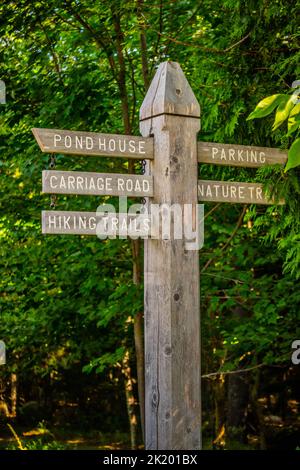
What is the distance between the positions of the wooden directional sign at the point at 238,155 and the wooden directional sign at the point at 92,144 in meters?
0.35

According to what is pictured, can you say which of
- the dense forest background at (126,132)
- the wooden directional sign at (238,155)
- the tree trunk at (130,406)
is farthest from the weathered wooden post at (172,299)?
the tree trunk at (130,406)

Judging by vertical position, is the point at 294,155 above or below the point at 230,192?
below

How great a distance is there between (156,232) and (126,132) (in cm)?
423

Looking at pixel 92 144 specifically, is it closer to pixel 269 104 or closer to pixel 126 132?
pixel 269 104

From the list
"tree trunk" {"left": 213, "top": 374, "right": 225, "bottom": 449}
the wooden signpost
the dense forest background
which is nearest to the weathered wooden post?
the wooden signpost

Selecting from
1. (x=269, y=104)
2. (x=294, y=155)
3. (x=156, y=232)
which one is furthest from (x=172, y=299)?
(x=294, y=155)

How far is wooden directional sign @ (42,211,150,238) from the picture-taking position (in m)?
3.84

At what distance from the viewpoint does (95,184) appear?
396cm

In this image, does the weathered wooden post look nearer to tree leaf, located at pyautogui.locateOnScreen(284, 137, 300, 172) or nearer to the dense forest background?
the dense forest background

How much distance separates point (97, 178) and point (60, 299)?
5533mm

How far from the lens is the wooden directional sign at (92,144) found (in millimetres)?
3877

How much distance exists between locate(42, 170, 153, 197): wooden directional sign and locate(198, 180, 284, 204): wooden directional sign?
333 mm

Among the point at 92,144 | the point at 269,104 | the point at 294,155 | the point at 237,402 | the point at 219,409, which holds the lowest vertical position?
the point at 219,409
